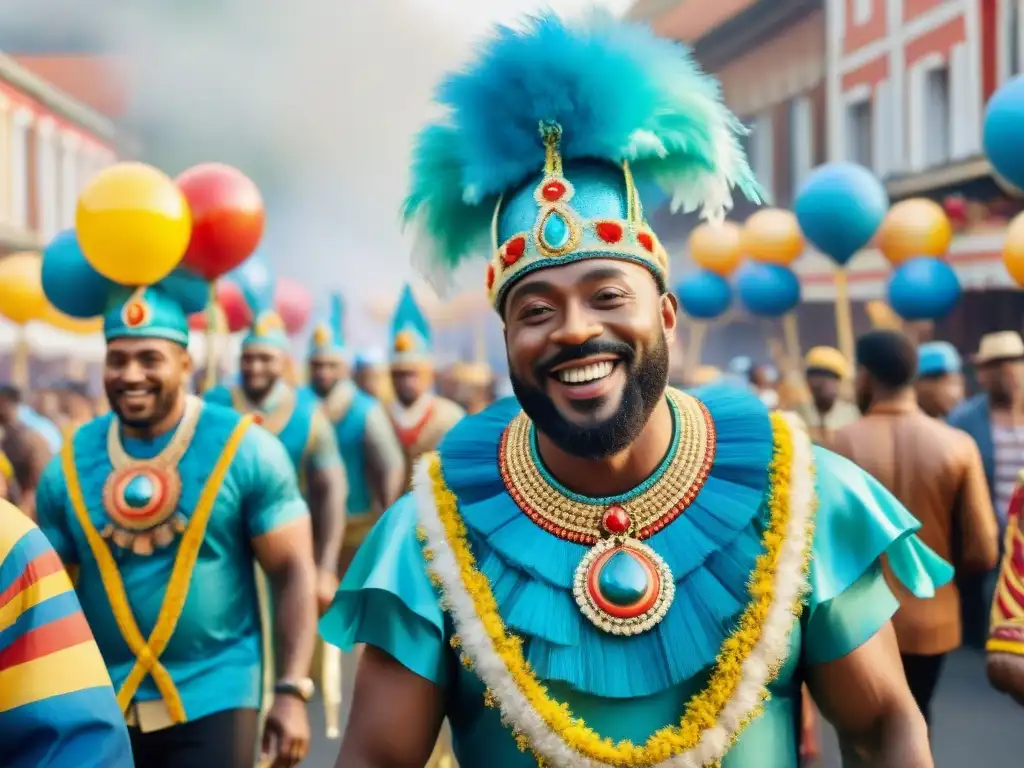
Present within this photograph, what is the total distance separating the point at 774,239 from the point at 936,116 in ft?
21.7

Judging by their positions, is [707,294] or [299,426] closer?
[299,426]

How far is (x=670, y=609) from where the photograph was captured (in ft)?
7.28

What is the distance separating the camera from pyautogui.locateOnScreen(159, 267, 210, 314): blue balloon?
15.1ft

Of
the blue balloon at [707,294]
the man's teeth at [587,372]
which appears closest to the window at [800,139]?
the blue balloon at [707,294]

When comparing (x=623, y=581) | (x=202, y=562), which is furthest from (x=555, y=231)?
(x=202, y=562)

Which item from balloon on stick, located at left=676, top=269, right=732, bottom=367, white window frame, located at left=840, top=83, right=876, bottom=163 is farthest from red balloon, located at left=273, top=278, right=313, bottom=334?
white window frame, located at left=840, top=83, right=876, bottom=163

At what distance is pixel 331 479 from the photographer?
6.79m

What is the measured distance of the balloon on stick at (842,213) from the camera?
750 cm

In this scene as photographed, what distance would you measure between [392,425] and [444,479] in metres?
6.23

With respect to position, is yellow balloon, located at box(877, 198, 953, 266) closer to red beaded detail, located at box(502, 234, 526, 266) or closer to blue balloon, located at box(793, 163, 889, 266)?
blue balloon, located at box(793, 163, 889, 266)

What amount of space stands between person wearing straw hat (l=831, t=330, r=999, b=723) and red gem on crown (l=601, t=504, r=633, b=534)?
9.17 ft

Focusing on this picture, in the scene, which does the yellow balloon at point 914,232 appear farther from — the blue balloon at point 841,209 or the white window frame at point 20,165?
the white window frame at point 20,165

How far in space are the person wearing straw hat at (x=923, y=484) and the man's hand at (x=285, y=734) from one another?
233 cm

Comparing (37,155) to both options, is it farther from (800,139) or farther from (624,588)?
(624,588)
